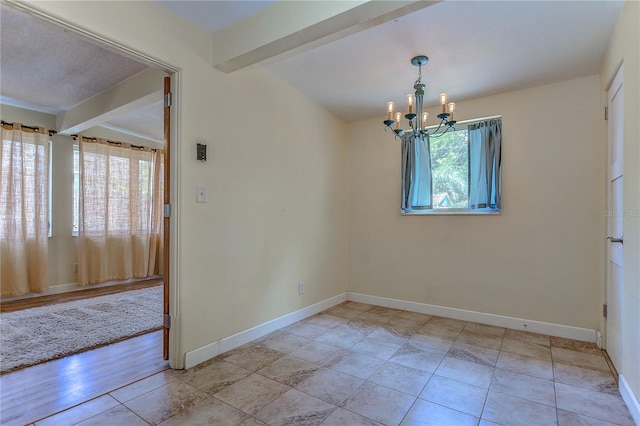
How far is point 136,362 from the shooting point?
7.82 feet

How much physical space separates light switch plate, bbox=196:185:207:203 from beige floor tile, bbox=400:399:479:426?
1.96 m

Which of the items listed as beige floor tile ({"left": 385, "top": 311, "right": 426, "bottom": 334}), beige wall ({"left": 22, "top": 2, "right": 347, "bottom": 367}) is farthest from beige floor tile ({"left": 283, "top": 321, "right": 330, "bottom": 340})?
beige floor tile ({"left": 385, "top": 311, "right": 426, "bottom": 334})

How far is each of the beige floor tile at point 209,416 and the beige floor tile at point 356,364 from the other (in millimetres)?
806

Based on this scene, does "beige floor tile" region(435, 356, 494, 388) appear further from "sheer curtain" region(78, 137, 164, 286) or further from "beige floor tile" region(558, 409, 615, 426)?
"sheer curtain" region(78, 137, 164, 286)

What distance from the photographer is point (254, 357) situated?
2.47 metres

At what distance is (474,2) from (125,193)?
5.35 meters

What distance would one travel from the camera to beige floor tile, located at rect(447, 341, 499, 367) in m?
2.43

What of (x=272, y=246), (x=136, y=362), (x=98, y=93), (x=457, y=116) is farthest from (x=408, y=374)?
(x=98, y=93)

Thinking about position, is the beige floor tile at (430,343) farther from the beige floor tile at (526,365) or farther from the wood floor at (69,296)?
the wood floor at (69,296)

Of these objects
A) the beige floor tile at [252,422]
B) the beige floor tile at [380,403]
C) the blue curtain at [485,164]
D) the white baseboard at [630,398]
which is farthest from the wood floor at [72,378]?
the blue curtain at [485,164]

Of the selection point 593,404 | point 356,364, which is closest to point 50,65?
point 356,364

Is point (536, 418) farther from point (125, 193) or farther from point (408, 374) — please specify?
point (125, 193)

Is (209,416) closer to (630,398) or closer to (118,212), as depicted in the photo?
(630,398)

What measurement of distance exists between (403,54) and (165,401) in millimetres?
2958
